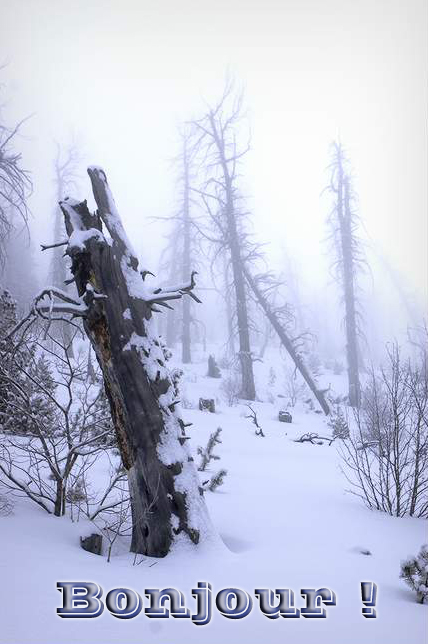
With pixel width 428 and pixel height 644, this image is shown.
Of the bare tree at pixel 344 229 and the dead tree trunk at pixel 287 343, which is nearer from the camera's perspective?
the dead tree trunk at pixel 287 343

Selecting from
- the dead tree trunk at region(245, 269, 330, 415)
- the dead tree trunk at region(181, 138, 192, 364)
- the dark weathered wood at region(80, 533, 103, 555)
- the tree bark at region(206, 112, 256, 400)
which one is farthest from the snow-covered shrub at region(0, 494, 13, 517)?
the dead tree trunk at region(181, 138, 192, 364)

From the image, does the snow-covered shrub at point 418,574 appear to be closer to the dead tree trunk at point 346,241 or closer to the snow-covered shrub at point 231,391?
the snow-covered shrub at point 231,391

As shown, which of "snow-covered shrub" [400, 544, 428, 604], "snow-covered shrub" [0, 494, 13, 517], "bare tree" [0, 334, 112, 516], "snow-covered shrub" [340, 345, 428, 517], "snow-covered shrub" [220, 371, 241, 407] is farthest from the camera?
"snow-covered shrub" [220, 371, 241, 407]

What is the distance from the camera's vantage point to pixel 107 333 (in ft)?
10.6

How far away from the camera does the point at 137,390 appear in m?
3.15

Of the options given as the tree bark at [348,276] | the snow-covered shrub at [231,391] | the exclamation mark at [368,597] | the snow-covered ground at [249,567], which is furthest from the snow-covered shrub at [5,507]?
the tree bark at [348,276]

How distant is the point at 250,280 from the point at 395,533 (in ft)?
36.0

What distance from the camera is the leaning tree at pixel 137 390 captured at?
3.05m

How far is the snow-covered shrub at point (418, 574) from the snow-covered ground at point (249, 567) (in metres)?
0.09

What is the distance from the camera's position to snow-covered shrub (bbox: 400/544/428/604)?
2.39 meters

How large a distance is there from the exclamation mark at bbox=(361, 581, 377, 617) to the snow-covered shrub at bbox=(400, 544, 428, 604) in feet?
0.77

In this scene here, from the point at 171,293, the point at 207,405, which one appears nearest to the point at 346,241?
the point at 207,405

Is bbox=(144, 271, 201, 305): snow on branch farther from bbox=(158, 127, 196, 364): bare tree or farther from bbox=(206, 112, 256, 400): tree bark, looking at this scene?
bbox=(158, 127, 196, 364): bare tree

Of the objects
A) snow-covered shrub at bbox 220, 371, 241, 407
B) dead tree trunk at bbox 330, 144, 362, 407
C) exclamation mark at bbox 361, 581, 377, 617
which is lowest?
snow-covered shrub at bbox 220, 371, 241, 407
